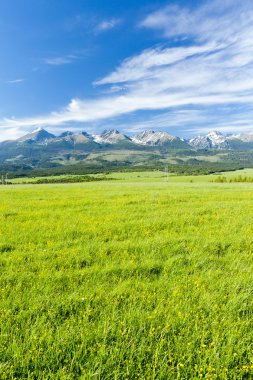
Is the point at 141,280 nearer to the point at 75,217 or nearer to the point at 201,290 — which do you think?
the point at 201,290

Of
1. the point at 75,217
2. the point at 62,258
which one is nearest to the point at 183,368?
the point at 62,258

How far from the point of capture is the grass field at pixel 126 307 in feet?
13.0

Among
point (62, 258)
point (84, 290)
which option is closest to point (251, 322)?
point (84, 290)

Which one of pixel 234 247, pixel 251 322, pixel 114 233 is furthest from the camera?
pixel 114 233

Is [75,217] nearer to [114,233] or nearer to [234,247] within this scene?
[114,233]

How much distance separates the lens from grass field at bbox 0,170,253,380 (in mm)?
3971

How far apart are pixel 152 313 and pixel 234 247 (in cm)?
529

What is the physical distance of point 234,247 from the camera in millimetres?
9211

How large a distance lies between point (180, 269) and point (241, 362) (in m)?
3.27

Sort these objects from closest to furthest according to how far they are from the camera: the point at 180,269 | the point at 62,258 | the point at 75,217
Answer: the point at 180,269, the point at 62,258, the point at 75,217

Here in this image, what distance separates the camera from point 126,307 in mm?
5332

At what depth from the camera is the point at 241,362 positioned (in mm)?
4078

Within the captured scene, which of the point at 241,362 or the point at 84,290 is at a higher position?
the point at 84,290

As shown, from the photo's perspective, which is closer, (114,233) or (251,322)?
(251,322)
